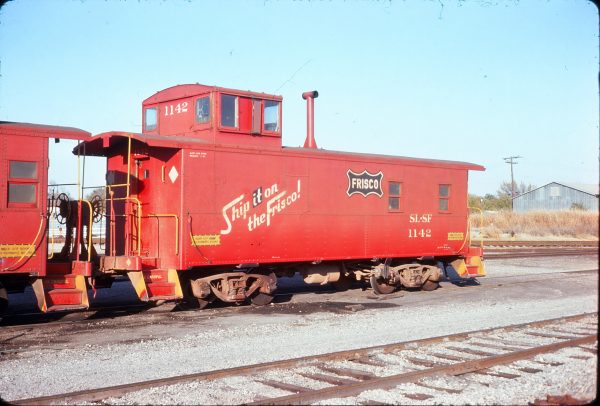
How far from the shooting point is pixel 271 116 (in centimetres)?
1377

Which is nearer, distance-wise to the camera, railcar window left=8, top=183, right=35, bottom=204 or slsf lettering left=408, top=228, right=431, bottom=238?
railcar window left=8, top=183, right=35, bottom=204

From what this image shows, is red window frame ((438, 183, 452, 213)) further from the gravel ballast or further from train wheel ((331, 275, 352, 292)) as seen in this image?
train wheel ((331, 275, 352, 292))

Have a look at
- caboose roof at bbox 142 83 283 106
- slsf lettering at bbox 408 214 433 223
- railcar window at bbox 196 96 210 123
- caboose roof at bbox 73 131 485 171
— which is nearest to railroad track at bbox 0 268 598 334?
slsf lettering at bbox 408 214 433 223

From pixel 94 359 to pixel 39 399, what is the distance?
2130 millimetres

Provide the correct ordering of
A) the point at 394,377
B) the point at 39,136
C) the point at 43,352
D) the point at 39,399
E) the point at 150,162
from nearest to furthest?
the point at 39,399 < the point at 394,377 < the point at 43,352 < the point at 39,136 < the point at 150,162

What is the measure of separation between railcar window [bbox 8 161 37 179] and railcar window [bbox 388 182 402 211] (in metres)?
8.34

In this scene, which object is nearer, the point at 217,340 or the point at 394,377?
the point at 394,377

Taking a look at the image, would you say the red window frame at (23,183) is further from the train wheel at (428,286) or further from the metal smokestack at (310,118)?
the train wheel at (428,286)

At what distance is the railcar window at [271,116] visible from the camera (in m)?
13.7

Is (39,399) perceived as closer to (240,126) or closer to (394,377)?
(394,377)

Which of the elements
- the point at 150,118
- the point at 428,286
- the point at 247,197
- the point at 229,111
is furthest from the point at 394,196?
the point at 150,118

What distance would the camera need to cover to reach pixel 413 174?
620 inches

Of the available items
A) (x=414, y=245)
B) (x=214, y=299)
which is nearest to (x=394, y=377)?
(x=214, y=299)

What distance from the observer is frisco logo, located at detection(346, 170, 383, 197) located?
47.3ft
